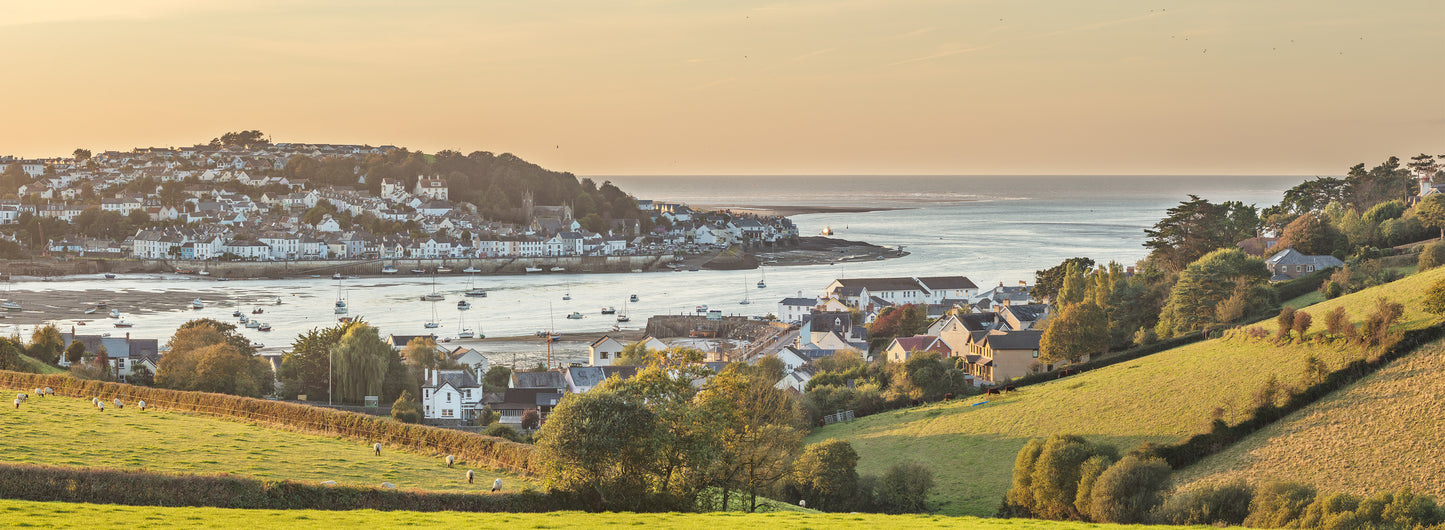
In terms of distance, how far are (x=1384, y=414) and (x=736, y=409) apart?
9108 mm

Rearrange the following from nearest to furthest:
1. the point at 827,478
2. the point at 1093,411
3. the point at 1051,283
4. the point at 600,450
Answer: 1. the point at 600,450
2. the point at 827,478
3. the point at 1093,411
4. the point at 1051,283

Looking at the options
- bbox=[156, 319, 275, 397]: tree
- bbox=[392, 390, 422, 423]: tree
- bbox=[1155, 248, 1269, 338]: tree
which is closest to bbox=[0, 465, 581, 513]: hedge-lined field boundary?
bbox=[392, 390, 422, 423]: tree

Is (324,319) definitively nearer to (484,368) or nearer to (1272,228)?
(484,368)

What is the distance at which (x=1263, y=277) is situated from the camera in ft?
95.7

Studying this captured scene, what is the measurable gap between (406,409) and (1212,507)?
14.5 metres

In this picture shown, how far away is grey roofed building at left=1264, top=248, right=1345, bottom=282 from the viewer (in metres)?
34.5

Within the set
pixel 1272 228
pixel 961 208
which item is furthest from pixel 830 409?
pixel 961 208

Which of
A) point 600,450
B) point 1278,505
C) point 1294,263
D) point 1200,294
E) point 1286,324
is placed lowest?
point 1278,505

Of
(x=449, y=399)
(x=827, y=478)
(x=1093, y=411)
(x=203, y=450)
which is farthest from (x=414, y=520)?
(x=449, y=399)

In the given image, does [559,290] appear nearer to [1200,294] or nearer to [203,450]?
[1200,294]

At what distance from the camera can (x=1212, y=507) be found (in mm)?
11805

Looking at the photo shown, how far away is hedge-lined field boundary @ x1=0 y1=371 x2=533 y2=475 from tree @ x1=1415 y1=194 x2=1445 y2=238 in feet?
106

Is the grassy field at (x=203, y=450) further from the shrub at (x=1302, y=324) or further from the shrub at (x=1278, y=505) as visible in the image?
the shrub at (x=1302, y=324)

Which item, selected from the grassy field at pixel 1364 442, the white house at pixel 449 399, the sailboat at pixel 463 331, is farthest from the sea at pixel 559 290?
the grassy field at pixel 1364 442
